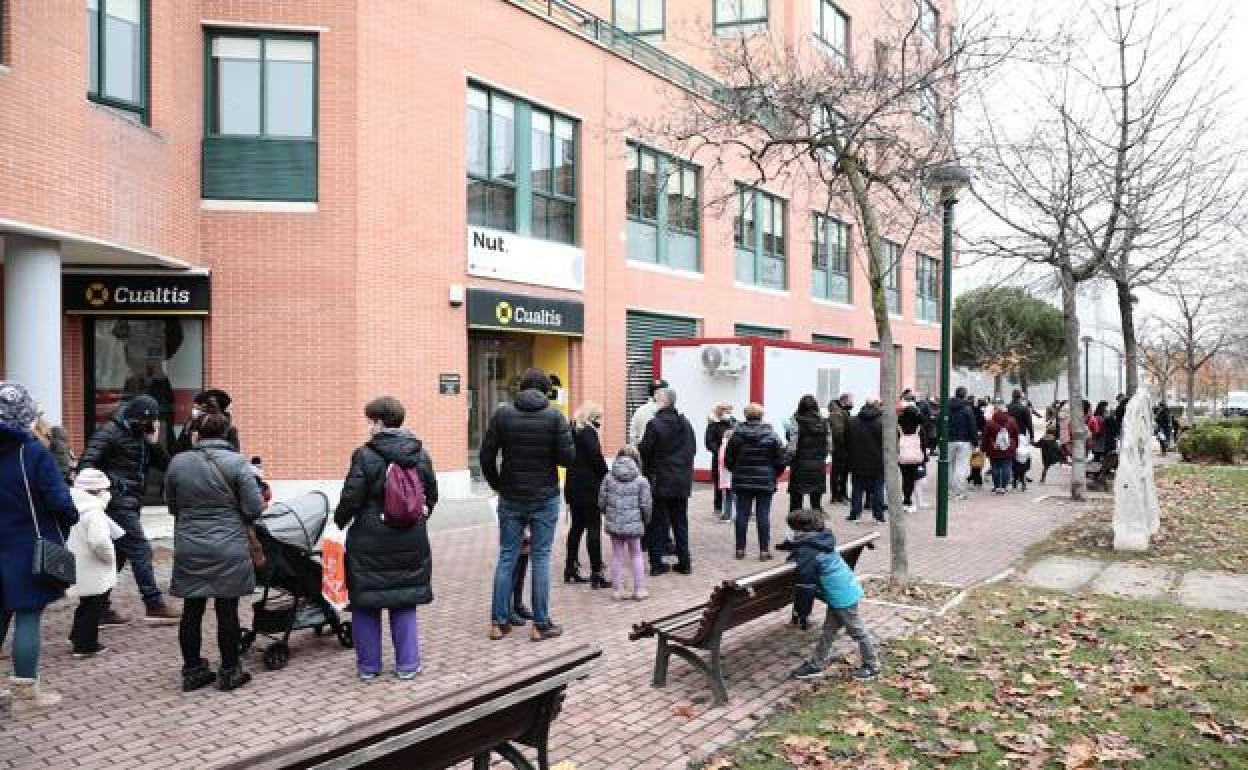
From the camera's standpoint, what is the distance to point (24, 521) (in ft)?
17.6

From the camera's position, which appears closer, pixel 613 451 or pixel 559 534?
pixel 559 534

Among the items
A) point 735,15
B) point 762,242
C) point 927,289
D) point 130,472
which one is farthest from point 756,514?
point 927,289

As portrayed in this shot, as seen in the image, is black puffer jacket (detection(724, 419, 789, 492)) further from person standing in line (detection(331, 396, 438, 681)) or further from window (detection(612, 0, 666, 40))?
window (detection(612, 0, 666, 40))

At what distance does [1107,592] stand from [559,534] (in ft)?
21.1

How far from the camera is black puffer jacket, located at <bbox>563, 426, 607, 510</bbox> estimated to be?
8.66m

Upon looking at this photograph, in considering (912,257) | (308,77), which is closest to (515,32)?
(308,77)

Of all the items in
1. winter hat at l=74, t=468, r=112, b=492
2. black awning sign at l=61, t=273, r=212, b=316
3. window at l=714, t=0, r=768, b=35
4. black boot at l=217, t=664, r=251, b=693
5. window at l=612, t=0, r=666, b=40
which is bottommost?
black boot at l=217, t=664, r=251, b=693

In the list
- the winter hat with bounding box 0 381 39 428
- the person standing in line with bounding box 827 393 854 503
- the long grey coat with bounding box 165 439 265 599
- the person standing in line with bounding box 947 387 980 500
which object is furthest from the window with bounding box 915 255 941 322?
the winter hat with bounding box 0 381 39 428

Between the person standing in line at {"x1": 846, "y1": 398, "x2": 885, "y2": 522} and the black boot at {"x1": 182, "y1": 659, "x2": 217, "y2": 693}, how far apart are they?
938cm

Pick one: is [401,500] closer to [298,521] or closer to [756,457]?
[298,521]

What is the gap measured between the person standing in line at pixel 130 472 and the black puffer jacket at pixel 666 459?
14.9 feet

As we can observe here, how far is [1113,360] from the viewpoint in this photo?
202 feet

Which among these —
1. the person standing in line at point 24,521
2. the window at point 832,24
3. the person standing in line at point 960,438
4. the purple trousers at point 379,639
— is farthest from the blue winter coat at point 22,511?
the window at point 832,24

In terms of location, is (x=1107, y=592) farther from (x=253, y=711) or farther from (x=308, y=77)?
(x=308, y=77)
